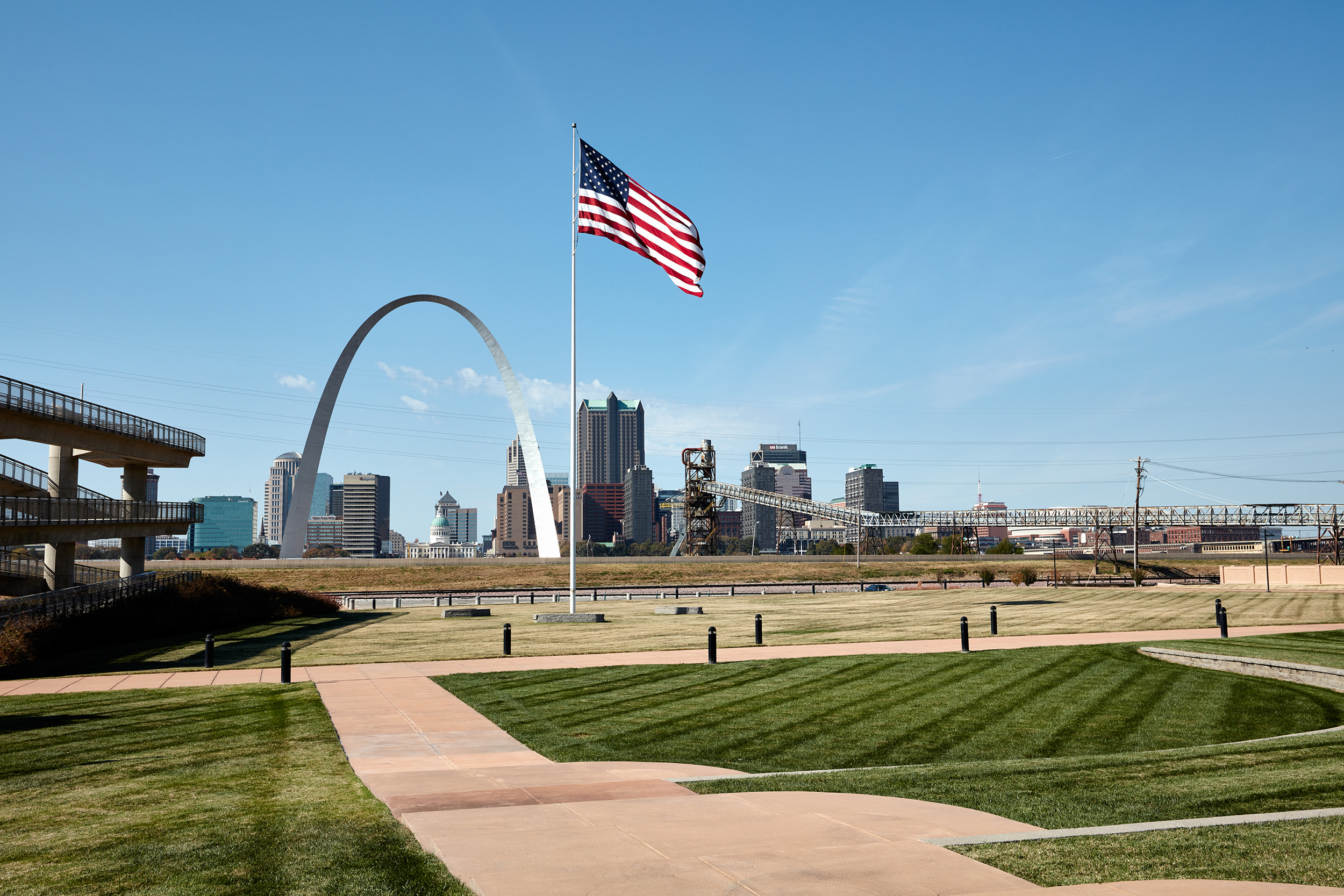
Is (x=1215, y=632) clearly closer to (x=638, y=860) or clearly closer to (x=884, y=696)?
(x=884, y=696)

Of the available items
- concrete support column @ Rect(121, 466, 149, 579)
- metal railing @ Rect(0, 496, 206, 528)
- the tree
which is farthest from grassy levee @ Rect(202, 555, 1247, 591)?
the tree

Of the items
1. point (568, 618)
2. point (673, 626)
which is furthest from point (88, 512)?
point (673, 626)

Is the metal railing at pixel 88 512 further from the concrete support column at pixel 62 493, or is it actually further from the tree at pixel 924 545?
→ the tree at pixel 924 545

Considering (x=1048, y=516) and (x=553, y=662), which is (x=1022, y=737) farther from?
(x=1048, y=516)

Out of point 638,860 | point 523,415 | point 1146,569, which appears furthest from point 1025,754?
point 1146,569

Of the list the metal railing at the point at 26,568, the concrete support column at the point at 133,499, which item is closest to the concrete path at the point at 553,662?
the metal railing at the point at 26,568

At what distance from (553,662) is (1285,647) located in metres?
19.4

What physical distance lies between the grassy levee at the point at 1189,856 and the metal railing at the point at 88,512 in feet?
132

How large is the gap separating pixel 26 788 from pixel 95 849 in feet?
12.3

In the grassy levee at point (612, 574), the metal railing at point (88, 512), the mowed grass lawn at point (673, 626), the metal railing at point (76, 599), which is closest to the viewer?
the mowed grass lawn at point (673, 626)

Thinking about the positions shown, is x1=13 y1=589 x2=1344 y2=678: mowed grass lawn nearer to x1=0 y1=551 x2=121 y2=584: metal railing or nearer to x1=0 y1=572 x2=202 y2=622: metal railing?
x1=0 y1=572 x2=202 y2=622: metal railing

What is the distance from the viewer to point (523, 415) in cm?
8756

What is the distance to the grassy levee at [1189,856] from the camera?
6.08 meters

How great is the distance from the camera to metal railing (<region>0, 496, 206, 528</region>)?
119 ft
